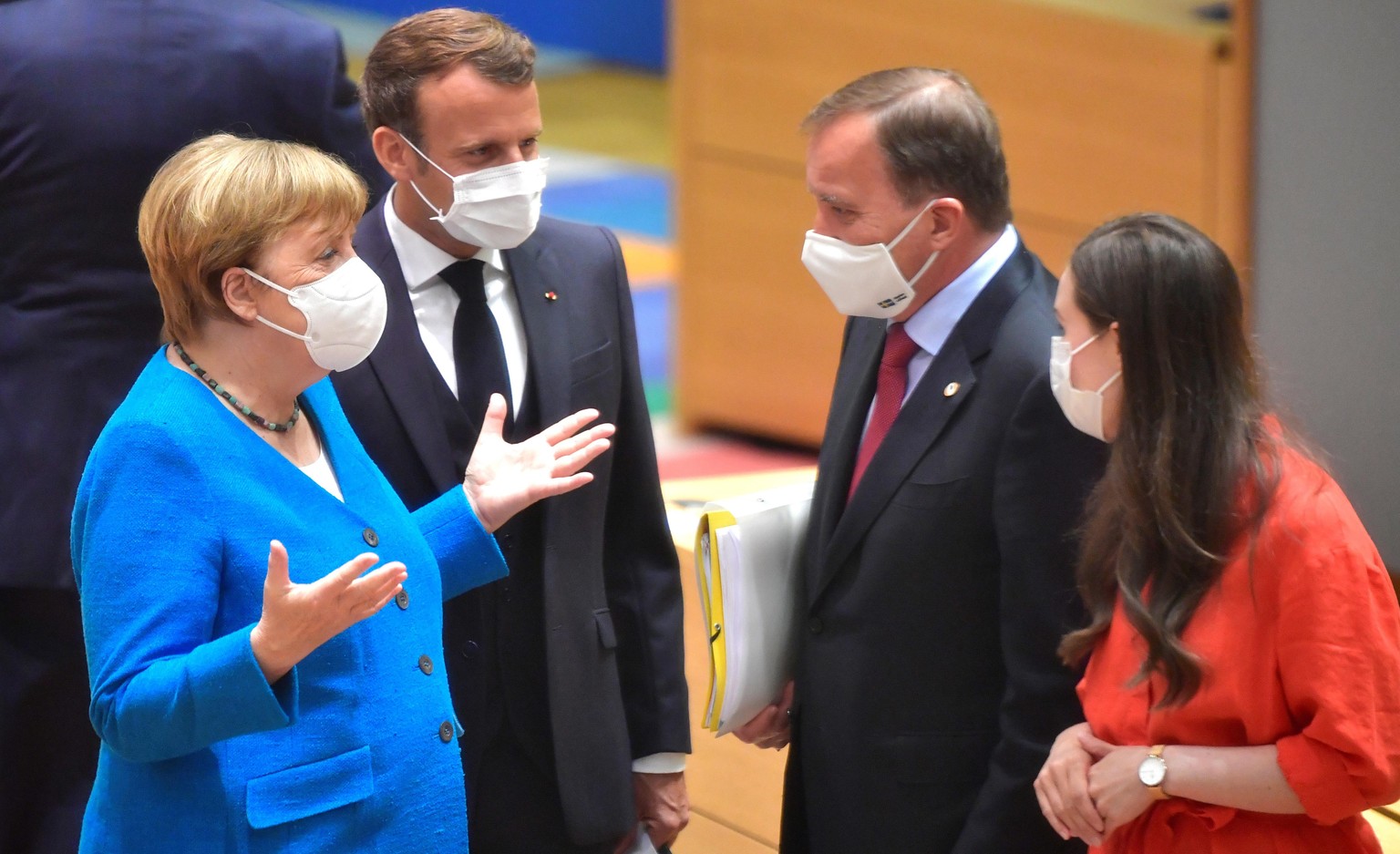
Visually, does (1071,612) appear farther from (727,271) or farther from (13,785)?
(727,271)

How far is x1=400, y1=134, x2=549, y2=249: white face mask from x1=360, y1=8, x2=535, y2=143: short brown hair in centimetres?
12

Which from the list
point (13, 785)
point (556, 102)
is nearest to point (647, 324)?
point (556, 102)

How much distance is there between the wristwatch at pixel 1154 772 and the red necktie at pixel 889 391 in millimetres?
617

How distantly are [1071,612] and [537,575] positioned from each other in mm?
754

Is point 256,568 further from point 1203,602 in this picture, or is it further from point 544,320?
point 1203,602

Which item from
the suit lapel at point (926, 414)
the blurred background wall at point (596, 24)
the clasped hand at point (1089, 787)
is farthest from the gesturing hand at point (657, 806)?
the blurred background wall at point (596, 24)

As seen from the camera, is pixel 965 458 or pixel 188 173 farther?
pixel 965 458

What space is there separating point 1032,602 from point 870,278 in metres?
0.54

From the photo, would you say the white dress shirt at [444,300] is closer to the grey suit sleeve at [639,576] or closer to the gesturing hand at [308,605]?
the grey suit sleeve at [639,576]

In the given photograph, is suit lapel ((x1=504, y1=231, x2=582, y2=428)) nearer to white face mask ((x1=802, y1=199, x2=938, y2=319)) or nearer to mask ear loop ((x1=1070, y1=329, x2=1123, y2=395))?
white face mask ((x1=802, y1=199, x2=938, y2=319))

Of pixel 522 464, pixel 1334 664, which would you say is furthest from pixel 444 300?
pixel 1334 664

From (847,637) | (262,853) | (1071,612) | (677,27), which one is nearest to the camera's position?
(262,853)

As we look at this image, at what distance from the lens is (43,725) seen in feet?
9.02

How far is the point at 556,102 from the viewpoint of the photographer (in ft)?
35.6
